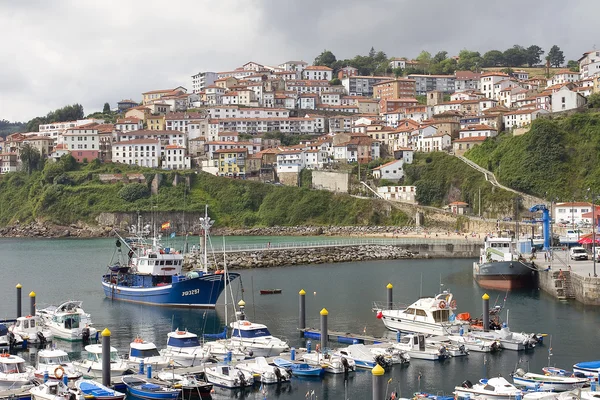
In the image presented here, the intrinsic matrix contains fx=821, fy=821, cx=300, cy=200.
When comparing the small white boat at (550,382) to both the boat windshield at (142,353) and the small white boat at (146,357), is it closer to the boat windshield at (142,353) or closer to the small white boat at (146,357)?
the small white boat at (146,357)

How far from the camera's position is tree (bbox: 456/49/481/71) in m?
160

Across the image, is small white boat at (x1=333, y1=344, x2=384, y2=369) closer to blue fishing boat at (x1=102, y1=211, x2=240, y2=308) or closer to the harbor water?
the harbor water

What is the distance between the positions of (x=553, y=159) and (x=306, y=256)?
111 ft

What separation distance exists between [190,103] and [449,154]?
49.8 metres

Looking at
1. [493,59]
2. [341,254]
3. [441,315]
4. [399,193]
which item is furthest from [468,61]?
[441,315]

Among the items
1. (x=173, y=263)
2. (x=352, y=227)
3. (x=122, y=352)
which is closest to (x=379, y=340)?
(x=122, y=352)

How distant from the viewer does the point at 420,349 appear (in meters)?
30.2

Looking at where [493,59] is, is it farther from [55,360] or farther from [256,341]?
[55,360]

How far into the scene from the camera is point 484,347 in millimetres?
31203

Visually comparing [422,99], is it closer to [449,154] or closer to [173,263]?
[449,154]

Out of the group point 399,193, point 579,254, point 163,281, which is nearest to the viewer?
point 163,281

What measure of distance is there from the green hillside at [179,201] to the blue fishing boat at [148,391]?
218 feet

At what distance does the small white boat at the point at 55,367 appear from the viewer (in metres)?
25.9

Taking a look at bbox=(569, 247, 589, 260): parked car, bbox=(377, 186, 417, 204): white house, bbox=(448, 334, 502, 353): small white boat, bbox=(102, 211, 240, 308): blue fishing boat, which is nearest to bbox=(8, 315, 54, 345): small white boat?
bbox=(102, 211, 240, 308): blue fishing boat
